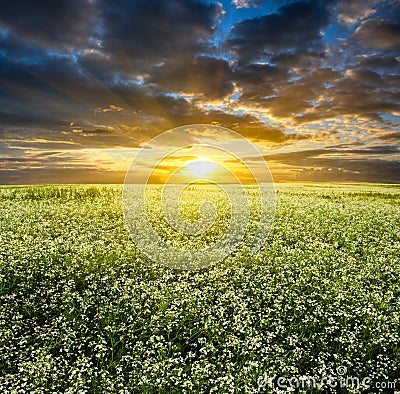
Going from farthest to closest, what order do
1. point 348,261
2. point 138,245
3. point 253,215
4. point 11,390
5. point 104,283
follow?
1. point 253,215
2. point 138,245
3. point 348,261
4. point 104,283
5. point 11,390

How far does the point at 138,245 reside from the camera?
14.7 metres

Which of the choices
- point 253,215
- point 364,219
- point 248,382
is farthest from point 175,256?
point 364,219

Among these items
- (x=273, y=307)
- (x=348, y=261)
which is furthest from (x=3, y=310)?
(x=348, y=261)

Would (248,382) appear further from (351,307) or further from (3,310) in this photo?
(3,310)

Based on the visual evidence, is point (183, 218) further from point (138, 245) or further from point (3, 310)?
point (3, 310)

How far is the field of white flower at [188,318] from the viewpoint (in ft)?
24.3

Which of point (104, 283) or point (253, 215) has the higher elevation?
point (253, 215)

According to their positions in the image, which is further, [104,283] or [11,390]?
[104,283]

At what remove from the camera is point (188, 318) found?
9320 millimetres

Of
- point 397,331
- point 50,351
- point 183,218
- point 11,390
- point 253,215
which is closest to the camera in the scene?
point 11,390

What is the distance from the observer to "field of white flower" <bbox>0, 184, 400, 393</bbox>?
24.3ft

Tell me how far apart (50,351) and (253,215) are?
1558 cm

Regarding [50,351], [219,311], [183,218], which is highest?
[183,218]

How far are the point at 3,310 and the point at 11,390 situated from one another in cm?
328
